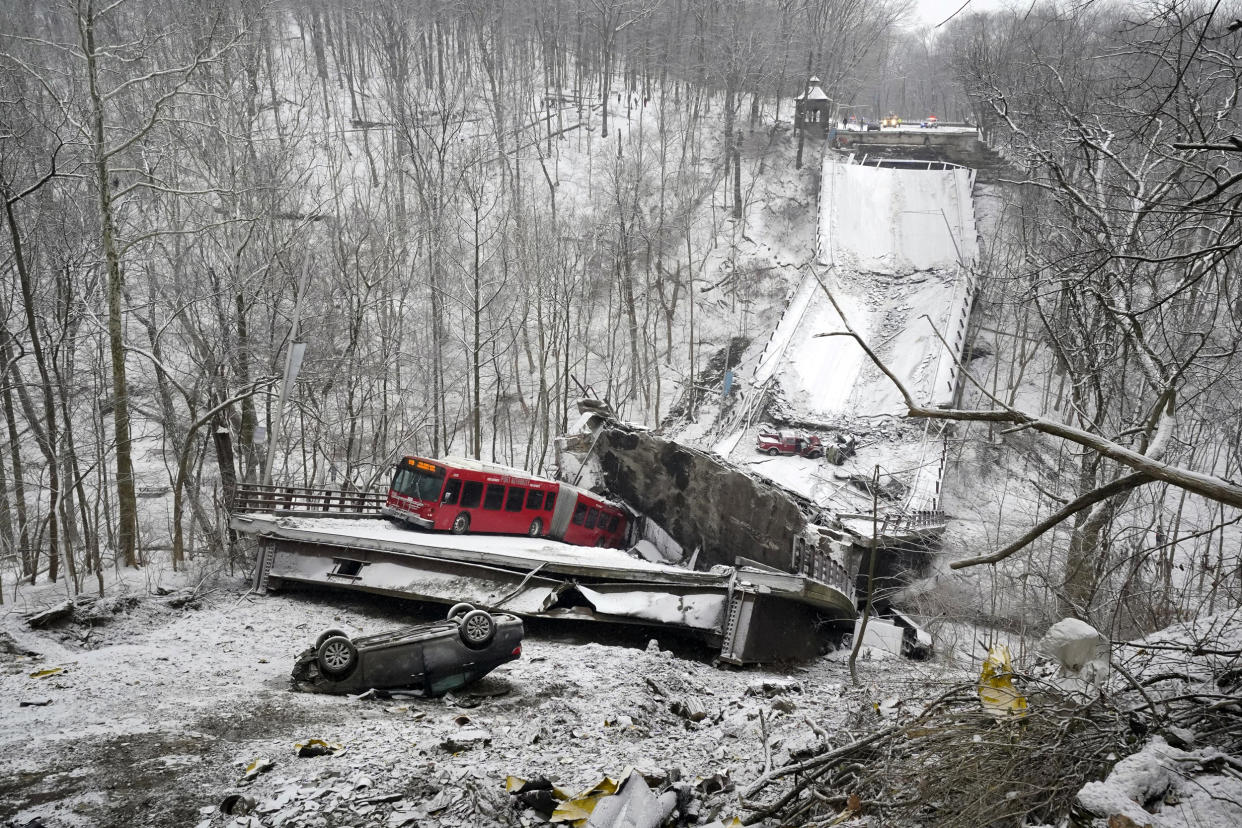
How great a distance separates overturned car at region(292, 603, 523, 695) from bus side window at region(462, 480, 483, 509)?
7449 mm

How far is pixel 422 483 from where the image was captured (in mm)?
15469

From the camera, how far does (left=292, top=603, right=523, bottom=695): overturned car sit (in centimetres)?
816

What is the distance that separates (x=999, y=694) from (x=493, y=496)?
12.8 m

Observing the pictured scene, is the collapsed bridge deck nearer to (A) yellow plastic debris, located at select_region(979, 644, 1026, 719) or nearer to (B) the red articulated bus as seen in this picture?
(B) the red articulated bus

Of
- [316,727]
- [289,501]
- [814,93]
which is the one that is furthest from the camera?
[814,93]

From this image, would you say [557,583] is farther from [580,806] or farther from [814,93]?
[814,93]

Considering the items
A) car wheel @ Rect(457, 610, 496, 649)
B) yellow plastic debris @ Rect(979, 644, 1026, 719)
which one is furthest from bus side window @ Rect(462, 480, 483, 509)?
yellow plastic debris @ Rect(979, 644, 1026, 719)

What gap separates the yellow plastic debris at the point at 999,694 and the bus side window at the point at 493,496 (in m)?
12.4

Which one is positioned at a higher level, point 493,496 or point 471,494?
point 471,494

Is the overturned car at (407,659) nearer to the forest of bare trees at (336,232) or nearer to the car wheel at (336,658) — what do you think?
the car wheel at (336,658)

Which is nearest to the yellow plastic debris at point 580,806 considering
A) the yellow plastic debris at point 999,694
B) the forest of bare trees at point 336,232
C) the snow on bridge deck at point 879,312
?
the yellow plastic debris at point 999,694

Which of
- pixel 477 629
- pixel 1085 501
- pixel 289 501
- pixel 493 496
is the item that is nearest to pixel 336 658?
pixel 477 629

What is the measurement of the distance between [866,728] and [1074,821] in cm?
220

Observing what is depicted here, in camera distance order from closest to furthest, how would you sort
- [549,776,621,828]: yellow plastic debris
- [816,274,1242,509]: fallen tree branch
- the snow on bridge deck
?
[816,274,1242,509]: fallen tree branch → [549,776,621,828]: yellow plastic debris → the snow on bridge deck
